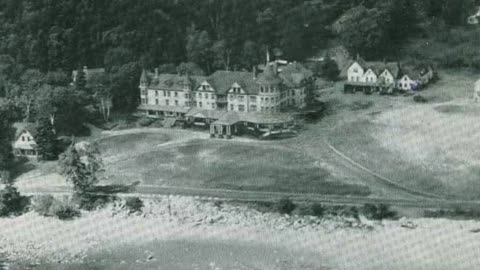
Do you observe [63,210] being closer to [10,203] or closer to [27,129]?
[10,203]

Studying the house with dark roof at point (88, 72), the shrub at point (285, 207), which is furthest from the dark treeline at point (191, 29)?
the shrub at point (285, 207)

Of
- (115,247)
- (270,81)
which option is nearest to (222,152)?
(270,81)

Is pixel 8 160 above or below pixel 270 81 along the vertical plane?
below

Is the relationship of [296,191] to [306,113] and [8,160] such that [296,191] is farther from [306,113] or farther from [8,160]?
[8,160]

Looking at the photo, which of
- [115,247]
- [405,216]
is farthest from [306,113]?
[115,247]

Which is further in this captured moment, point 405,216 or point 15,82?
point 15,82

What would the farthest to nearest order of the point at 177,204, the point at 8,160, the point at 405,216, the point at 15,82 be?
the point at 15,82, the point at 8,160, the point at 177,204, the point at 405,216

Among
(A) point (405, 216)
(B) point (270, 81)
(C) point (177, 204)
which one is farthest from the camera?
(B) point (270, 81)

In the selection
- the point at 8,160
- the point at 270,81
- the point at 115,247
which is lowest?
the point at 115,247

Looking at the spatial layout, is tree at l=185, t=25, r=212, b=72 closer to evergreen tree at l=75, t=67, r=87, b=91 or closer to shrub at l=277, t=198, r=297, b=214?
evergreen tree at l=75, t=67, r=87, b=91

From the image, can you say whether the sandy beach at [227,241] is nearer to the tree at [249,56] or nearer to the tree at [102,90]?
the tree at [102,90]
